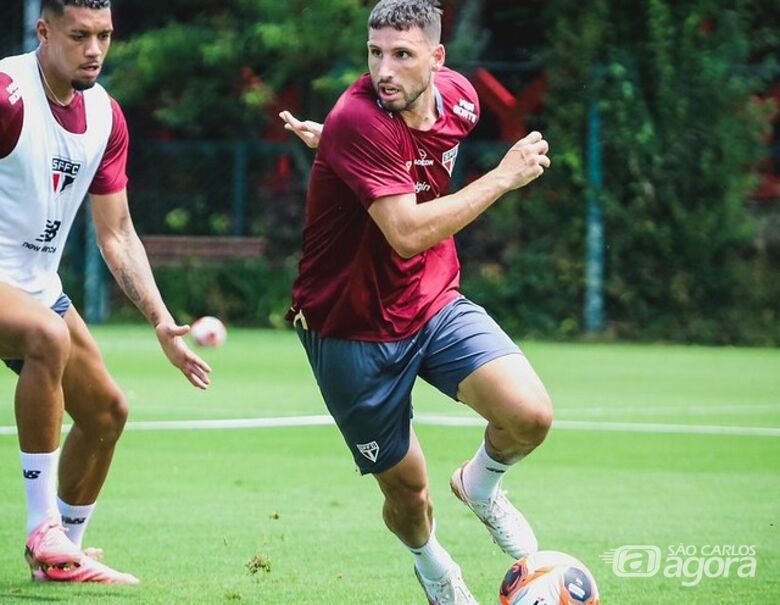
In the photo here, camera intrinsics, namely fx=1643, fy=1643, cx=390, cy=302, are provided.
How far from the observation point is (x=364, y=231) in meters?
6.32

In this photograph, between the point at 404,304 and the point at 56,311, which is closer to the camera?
the point at 404,304

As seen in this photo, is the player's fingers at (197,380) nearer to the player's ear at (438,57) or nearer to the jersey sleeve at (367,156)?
the jersey sleeve at (367,156)

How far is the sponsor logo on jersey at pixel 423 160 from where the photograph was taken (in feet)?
20.8

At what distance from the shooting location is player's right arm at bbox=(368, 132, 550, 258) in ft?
19.8

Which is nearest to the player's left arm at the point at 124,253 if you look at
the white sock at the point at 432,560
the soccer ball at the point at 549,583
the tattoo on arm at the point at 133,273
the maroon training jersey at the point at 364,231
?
the tattoo on arm at the point at 133,273

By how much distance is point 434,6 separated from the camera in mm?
6441

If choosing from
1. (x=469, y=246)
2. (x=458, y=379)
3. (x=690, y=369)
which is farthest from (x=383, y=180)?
(x=469, y=246)

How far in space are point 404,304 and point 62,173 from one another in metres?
1.68

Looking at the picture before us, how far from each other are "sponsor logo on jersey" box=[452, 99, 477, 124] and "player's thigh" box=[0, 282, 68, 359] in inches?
71.4

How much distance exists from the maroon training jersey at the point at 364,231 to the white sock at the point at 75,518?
60.2 inches

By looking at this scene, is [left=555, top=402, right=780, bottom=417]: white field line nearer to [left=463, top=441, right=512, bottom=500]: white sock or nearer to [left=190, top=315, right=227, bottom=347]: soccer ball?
[left=190, top=315, right=227, bottom=347]: soccer ball

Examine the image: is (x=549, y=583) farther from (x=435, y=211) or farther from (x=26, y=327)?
(x=26, y=327)

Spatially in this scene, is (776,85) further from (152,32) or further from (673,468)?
(673,468)

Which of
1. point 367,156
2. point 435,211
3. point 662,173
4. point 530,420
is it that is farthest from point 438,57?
point 662,173
